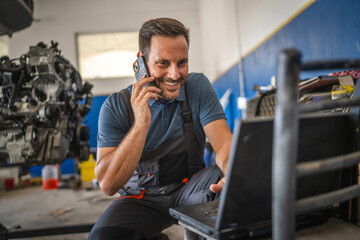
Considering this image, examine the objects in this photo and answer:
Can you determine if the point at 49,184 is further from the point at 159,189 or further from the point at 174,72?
the point at 174,72

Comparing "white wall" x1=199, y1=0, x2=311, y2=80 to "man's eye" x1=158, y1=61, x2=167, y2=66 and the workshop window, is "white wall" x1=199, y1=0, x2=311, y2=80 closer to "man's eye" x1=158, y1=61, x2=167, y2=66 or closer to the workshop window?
"man's eye" x1=158, y1=61, x2=167, y2=66

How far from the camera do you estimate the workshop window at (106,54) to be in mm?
7090

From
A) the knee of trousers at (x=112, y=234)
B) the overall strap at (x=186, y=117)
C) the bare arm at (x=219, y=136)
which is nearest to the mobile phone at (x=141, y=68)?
the overall strap at (x=186, y=117)

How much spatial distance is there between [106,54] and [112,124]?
629 centimetres

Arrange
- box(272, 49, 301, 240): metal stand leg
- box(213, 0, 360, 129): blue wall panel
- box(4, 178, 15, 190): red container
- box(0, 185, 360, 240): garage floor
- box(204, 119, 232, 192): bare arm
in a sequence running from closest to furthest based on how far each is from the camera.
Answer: box(272, 49, 301, 240): metal stand leg → box(204, 119, 232, 192): bare arm → box(213, 0, 360, 129): blue wall panel → box(0, 185, 360, 240): garage floor → box(4, 178, 15, 190): red container

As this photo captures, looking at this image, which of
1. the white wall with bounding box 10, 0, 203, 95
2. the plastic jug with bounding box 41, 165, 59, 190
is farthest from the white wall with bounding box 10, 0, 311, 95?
the plastic jug with bounding box 41, 165, 59, 190

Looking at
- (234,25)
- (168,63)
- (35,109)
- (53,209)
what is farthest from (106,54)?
(168,63)

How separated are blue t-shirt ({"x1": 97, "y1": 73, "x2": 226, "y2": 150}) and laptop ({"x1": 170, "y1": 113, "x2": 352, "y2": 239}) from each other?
0.69 metres

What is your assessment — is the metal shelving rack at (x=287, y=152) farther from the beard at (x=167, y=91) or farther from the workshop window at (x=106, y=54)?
the workshop window at (x=106, y=54)

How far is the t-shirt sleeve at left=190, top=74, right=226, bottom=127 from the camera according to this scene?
1404 mm

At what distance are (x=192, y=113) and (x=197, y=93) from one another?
11 cm

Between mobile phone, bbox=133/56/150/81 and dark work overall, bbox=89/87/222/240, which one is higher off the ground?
mobile phone, bbox=133/56/150/81

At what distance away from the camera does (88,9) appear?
7.12m

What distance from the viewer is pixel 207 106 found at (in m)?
1.43
